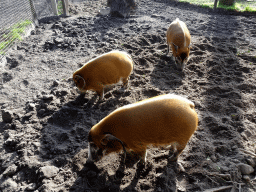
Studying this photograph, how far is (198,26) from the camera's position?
836cm

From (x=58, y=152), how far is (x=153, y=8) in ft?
34.6

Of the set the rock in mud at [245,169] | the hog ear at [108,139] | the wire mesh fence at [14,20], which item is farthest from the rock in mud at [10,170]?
the wire mesh fence at [14,20]

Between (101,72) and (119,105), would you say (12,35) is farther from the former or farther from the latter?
(119,105)

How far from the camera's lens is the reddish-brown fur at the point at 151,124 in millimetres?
2502

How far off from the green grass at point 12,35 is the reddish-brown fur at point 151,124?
4.67m

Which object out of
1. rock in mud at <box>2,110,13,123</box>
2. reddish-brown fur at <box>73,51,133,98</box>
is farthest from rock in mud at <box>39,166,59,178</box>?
reddish-brown fur at <box>73,51,133,98</box>

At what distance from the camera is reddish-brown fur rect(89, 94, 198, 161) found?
250cm

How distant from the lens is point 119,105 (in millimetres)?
4195

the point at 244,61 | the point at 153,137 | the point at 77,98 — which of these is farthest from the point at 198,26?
the point at 153,137

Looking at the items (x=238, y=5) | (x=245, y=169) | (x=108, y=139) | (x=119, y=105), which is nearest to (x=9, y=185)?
(x=108, y=139)

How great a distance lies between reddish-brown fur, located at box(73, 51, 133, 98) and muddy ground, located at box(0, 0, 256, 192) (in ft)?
1.36

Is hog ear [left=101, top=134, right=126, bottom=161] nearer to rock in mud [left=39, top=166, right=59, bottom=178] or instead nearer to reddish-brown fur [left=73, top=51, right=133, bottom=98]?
rock in mud [left=39, top=166, right=59, bottom=178]

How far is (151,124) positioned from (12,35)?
19.9ft

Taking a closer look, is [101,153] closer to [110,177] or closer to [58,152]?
[110,177]
